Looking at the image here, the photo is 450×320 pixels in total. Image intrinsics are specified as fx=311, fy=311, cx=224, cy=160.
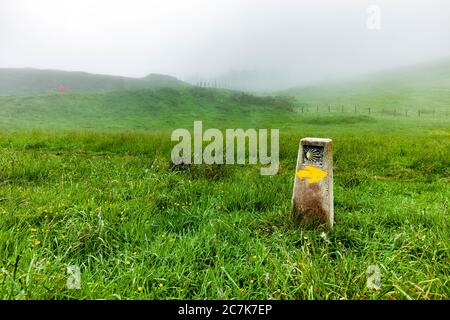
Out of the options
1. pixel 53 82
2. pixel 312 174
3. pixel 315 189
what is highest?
pixel 53 82

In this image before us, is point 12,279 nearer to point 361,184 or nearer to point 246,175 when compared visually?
point 246,175

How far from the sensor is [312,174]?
15.5 ft

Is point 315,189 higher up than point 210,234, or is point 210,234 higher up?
point 315,189

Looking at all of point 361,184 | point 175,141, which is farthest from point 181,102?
point 361,184

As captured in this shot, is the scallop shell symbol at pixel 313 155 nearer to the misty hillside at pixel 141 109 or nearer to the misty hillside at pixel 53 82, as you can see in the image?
the misty hillside at pixel 141 109

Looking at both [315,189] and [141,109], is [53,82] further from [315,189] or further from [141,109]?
[315,189]

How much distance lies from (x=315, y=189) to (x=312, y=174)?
23cm

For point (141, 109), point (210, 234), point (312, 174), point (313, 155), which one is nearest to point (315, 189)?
point (312, 174)

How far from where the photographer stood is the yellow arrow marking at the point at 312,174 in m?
4.69

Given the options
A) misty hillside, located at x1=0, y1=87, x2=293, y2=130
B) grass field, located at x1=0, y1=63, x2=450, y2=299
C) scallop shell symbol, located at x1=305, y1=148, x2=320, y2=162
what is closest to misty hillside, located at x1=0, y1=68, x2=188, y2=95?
misty hillside, located at x1=0, y1=87, x2=293, y2=130

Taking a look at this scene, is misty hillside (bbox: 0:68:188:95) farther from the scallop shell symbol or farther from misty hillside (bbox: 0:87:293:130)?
the scallop shell symbol

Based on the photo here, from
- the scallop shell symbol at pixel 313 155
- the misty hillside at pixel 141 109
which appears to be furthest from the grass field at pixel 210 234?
the misty hillside at pixel 141 109

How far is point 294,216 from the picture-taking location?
4.77 metres

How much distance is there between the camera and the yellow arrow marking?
4.69 m
